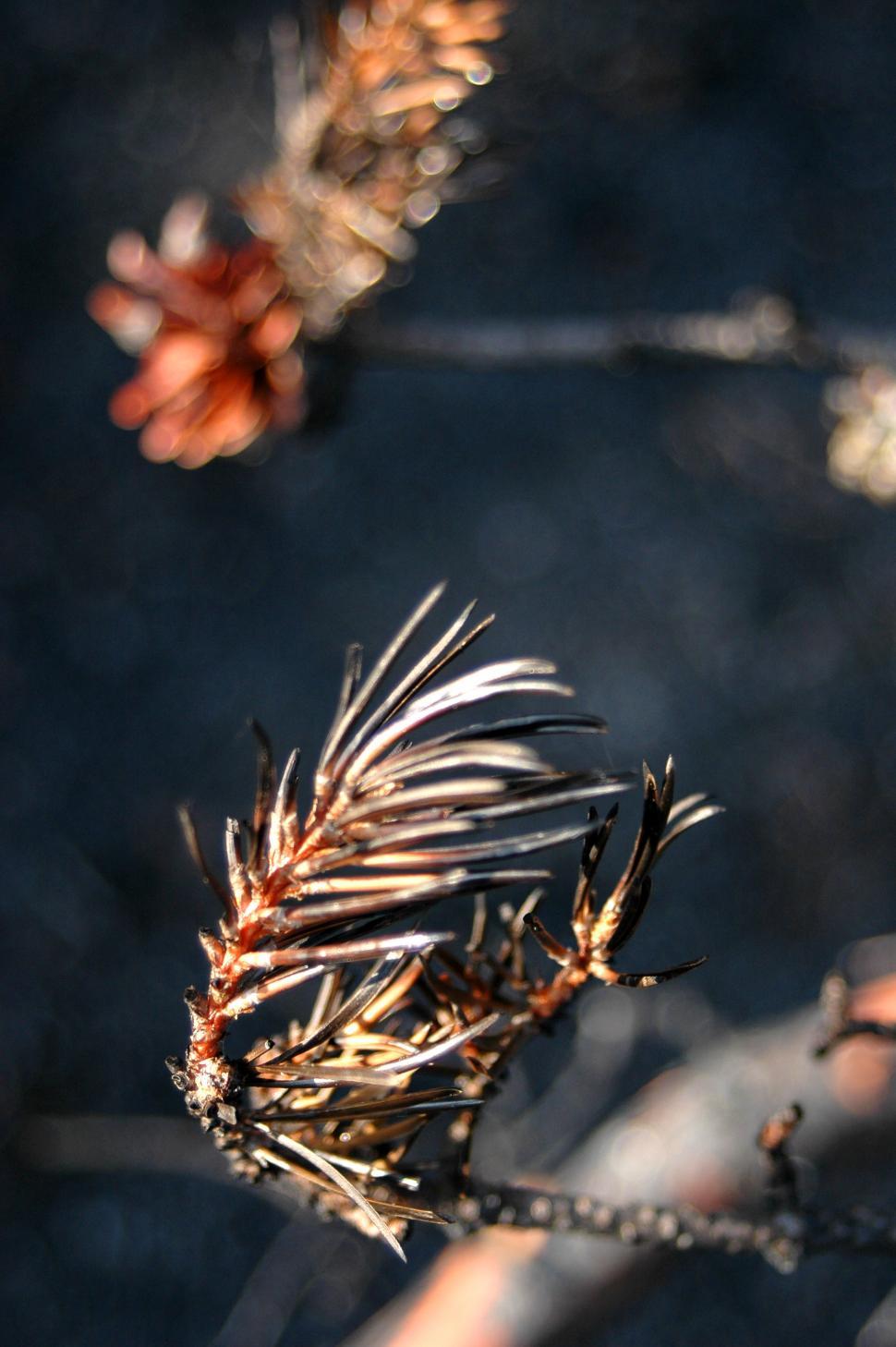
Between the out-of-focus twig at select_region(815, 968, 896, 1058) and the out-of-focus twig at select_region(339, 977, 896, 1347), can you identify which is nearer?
the out-of-focus twig at select_region(815, 968, 896, 1058)

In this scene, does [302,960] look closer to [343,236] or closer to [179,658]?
[343,236]

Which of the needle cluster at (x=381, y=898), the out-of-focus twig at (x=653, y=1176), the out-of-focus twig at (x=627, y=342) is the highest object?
the out-of-focus twig at (x=627, y=342)

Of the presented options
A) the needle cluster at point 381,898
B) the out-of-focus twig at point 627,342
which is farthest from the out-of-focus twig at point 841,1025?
the out-of-focus twig at point 627,342

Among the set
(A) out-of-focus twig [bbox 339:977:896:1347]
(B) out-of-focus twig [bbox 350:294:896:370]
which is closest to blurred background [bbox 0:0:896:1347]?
(A) out-of-focus twig [bbox 339:977:896:1347]

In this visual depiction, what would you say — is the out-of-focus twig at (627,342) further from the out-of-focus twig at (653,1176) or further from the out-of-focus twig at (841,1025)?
the out-of-focus twig at (653,1176)

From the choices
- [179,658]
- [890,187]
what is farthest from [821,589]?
[179,658]

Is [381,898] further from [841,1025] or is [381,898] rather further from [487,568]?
[487,568]

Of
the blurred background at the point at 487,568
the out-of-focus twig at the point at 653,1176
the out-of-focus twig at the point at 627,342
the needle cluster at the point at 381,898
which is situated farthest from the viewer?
the blurred background at the point at 487,568

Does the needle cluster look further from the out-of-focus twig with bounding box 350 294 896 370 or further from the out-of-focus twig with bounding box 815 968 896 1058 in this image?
the out-of-focus twig with bounding box 350 294 896 370

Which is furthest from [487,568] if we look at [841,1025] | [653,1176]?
[841,1025]
